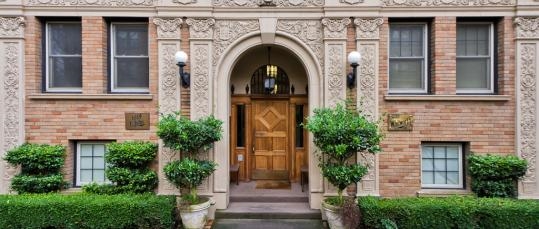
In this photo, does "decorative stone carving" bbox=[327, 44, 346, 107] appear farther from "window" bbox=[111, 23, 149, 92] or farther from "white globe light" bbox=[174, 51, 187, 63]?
"window" bbox=[111, 23, 149, 92]

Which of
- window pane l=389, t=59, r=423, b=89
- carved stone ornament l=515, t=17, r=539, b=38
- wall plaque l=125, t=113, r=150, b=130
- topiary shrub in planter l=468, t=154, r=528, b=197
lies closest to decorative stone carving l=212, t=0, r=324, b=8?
window pane l=389, t=59, r=423, b=89

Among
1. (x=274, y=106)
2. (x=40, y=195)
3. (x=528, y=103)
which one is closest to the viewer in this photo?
(x=40, y=195)

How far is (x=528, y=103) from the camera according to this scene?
7.32 m

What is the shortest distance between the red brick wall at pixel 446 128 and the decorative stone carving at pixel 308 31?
70.1 inches

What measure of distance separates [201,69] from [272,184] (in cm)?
372

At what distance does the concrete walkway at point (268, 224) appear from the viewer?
688 cm

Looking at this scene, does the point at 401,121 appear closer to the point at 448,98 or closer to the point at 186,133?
the point at 448,98

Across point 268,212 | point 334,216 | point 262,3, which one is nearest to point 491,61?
point 334,216

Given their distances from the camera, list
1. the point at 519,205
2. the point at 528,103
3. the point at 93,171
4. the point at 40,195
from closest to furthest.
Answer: the point at 519,205
the point at 40,195
the point at 528,103
the point at 93,171

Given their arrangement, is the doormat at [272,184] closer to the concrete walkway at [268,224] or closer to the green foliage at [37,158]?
the concrete walkway at [268,224]

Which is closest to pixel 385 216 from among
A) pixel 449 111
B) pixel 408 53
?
pixel 449 111

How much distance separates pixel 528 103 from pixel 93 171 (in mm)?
10256

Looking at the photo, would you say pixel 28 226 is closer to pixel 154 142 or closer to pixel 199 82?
pixel 154 142

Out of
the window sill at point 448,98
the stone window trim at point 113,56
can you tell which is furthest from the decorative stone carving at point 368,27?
the stone window trim at point 113,56
